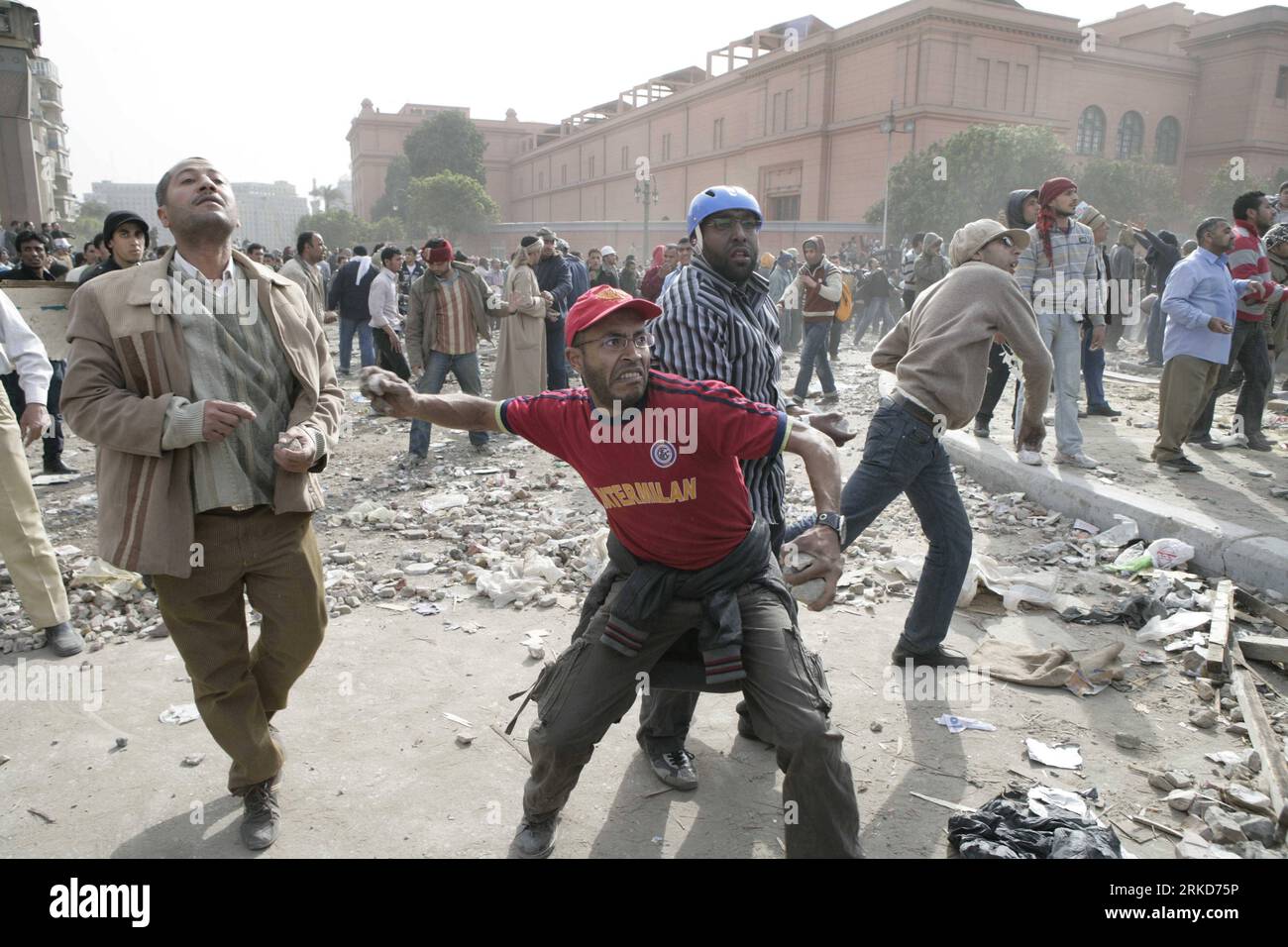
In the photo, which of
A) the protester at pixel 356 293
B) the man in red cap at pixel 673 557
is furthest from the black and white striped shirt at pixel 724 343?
the protester at pixel 356 293

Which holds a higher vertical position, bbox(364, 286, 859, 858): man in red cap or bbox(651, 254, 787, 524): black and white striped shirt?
bbox(651, 254, 787, 524): black and white striped shirt

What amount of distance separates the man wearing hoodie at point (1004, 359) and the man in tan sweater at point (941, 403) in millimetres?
2671

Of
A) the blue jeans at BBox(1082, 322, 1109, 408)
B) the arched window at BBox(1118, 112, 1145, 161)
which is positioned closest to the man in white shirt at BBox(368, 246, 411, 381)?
the blue jeans at BBox(1082, 322, 1109, 408)

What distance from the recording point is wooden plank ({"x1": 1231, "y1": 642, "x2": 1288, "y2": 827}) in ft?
9.60

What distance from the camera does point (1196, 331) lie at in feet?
21.5

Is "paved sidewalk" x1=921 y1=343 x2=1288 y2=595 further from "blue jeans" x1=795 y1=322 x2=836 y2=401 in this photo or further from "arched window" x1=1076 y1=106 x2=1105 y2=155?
"arched window" x1=1076 y1=106 x2=1105 y2=155

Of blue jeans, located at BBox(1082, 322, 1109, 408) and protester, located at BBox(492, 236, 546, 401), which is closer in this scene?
protester, located at BBox(492, 236, 546, 401)

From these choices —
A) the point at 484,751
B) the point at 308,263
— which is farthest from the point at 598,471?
the point at 308,263

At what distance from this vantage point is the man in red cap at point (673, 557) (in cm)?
236

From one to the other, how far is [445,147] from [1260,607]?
75332 millimetres

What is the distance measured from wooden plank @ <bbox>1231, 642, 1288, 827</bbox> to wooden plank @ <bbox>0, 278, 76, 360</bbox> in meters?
7.84

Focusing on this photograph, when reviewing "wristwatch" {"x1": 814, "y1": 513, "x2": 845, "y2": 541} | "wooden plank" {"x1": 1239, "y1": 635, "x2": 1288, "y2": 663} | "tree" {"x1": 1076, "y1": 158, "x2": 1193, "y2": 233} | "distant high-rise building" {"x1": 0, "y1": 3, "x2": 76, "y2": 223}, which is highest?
"tree" {"x1": 1076, "y1": 158, "x2": 1193, "y2": 233}

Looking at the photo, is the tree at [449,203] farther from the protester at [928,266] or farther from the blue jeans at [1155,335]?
the blue jeans at [1155,335]

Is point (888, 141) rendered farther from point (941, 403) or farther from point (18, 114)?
point (941, 403)
